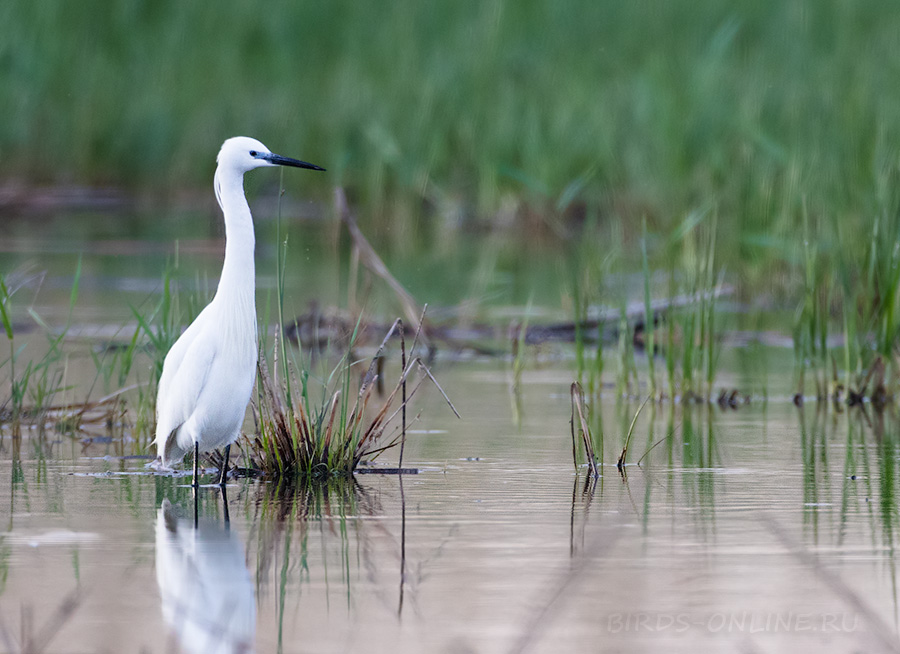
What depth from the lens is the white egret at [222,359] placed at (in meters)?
5.58

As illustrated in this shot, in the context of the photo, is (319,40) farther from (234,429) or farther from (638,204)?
(234,429)

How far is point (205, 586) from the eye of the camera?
4.05 metres

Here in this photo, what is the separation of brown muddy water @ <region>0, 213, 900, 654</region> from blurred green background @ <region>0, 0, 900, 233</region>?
6.65 m

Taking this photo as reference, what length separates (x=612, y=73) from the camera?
1798cm

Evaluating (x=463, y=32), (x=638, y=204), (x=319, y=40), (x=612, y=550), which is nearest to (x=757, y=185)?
(x=638, y=204)

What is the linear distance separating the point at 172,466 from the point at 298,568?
2011mm

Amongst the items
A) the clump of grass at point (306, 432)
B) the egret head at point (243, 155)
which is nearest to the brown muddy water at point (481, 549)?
the clump of grass at point (306, 432)

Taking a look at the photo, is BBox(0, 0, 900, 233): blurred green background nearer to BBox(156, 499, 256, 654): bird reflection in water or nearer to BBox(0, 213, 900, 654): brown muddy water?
BBox(0, 213, 900, 654): brown muddy water

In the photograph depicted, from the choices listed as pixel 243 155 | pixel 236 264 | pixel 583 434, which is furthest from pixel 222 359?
pixel 583 434

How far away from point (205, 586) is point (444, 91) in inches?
555

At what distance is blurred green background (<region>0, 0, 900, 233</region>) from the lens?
14289 millimetres

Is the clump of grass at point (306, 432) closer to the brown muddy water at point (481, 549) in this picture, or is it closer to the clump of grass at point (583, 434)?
the brown muddy water at point (481, 549)

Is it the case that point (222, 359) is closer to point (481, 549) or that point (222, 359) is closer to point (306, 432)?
point (306, 432)

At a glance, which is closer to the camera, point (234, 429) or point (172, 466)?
point (234, 429)
